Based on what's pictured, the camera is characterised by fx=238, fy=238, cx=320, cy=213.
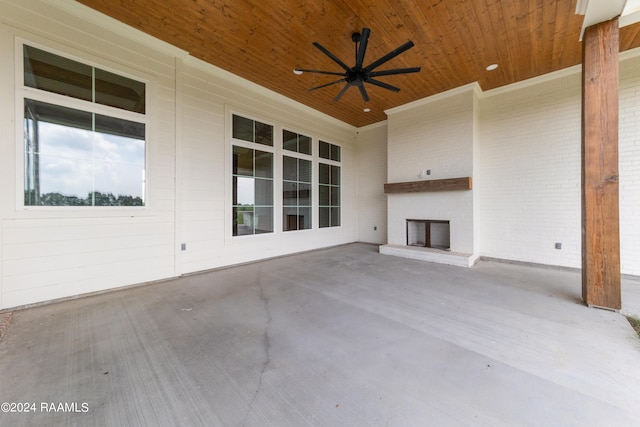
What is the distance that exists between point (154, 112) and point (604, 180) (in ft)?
19.5

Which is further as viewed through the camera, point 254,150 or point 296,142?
point 296,142

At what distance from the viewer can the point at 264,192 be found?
5254mm

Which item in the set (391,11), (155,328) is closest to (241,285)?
(155,328)

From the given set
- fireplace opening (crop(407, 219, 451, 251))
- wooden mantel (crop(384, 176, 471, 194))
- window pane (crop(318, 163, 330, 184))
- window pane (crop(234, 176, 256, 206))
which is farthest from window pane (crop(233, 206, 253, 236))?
fireplace opening (crop(407, 219, 451, 251))

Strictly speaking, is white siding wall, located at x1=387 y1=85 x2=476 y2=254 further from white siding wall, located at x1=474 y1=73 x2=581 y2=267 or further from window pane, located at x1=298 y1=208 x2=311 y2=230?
window pane, located at x1=298 y1=208 x2=311 y2=230

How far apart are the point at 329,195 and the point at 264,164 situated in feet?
7.91

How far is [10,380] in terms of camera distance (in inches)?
63.7

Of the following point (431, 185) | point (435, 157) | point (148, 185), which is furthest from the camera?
point (435, 157)

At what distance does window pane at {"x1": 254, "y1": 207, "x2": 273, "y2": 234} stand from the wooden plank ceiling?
2.67 metres

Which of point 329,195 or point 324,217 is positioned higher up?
point 329,195

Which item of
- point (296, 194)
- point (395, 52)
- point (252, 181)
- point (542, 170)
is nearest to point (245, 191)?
point (252, 181)

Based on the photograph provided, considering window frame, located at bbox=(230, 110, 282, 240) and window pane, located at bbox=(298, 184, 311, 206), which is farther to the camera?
window pane, located at bbox=(298, 184, 311, 206)

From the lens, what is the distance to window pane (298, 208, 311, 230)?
6104 millimetres

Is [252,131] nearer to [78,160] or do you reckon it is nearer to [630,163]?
[78,160]
